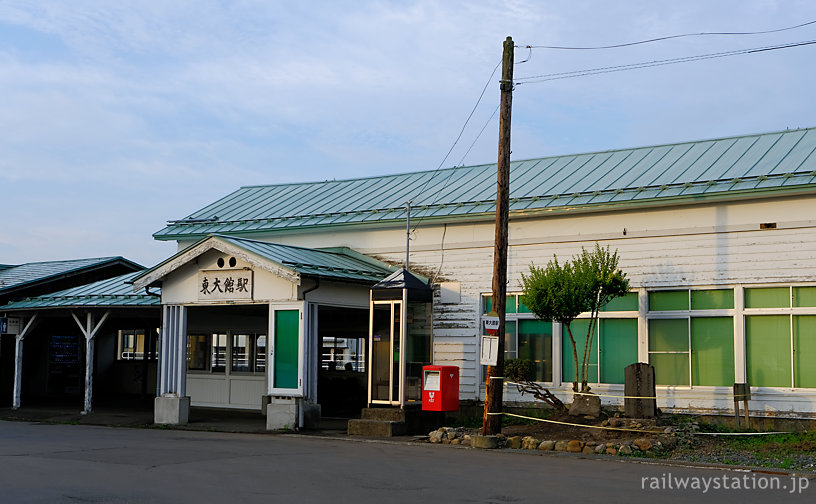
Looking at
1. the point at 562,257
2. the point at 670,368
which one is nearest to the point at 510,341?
the point at 562,257

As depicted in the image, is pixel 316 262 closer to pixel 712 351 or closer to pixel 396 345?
pixel 396 345

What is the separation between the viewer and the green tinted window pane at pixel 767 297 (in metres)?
17.4

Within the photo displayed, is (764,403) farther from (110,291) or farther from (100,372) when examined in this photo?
(100,372)

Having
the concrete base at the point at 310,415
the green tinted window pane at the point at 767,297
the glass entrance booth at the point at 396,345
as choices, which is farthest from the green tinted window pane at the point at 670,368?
the concrete base at the point at 310,415

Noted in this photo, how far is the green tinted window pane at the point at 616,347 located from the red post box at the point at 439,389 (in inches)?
131

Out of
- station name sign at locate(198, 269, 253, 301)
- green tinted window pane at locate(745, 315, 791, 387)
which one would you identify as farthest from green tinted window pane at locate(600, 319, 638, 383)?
station name sign at locate(198, 269, 253, 301)

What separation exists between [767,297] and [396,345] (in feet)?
25.4

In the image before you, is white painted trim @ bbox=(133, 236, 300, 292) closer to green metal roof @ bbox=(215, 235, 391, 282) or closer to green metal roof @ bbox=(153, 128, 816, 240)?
green metal roof @ bbox=(215, 235, 391, 282)

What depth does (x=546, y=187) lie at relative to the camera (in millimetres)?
21344

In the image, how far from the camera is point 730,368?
1786cm

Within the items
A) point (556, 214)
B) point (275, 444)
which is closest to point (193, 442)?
point (275, 444)

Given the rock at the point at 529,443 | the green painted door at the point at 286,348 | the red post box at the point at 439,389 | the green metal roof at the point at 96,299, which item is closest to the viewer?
the rock at the point at 529,443

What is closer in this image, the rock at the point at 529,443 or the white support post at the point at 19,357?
the rock at the point at 529,443

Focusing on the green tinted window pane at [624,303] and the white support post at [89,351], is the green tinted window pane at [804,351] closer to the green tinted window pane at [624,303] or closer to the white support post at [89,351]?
the green tinted window pane at [624,303]
